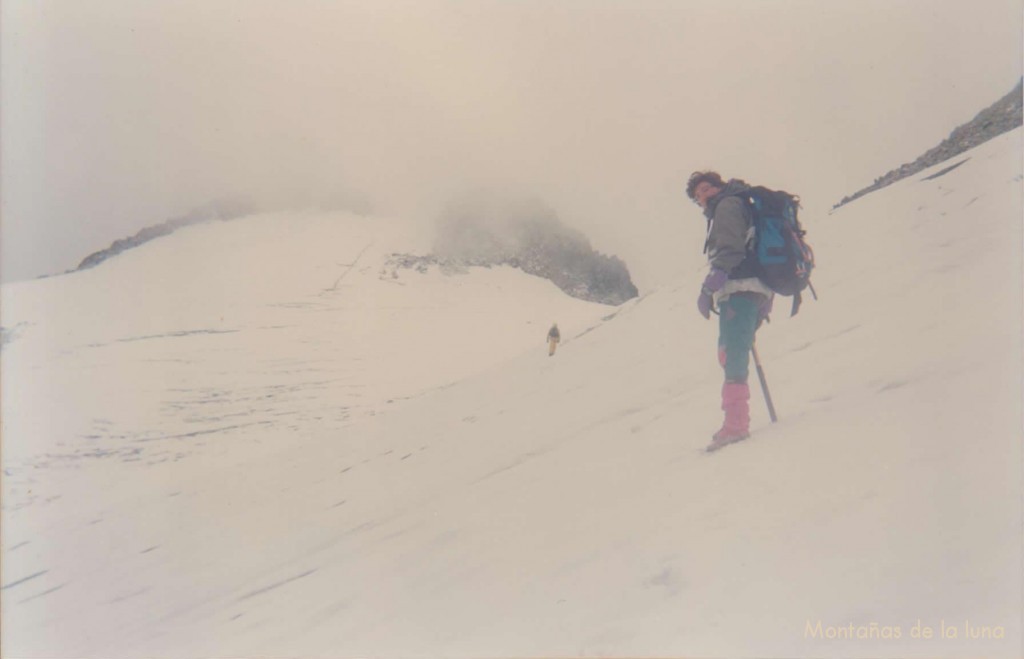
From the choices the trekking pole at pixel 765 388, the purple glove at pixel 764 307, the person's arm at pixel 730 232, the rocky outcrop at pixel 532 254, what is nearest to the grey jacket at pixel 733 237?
the person's arm at pixel 730 232

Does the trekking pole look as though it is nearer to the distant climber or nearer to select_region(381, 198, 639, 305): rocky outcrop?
the distant climber

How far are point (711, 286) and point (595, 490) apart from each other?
138 centimetres

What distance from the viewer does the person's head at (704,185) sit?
16.2 ft

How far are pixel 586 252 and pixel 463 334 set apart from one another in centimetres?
994

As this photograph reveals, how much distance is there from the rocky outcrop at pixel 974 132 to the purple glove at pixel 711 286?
8656 millimetres

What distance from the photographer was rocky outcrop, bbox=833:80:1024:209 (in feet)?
40.2

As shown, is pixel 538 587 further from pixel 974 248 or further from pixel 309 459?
pixel 309 459

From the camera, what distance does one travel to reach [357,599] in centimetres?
491

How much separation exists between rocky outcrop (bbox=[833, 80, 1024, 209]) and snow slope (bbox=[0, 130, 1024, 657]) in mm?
1919

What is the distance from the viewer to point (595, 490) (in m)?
5.26

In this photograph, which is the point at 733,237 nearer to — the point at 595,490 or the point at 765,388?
the point at 765,388

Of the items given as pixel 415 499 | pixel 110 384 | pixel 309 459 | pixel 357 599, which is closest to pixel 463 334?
pixel 110 384

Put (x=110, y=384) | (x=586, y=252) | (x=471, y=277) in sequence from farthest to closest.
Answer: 1. (x=586, y=252)
2. (x=471, y=277)
3. (x=110, y=384)

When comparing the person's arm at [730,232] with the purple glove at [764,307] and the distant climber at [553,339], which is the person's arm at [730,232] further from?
the distant climber at [553,339]
